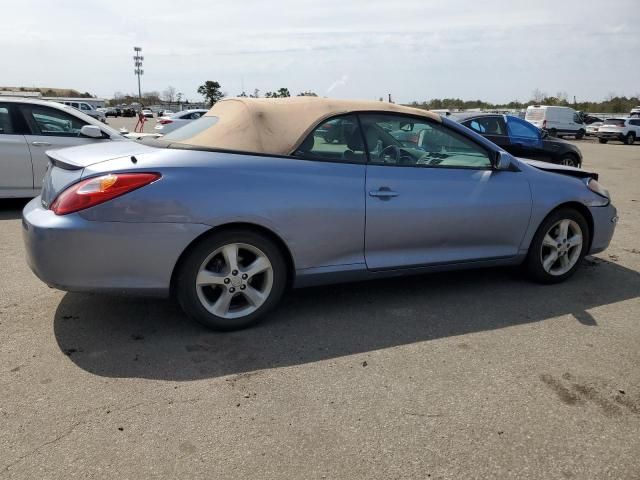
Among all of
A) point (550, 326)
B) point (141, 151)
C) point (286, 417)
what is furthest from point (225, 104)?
point (550, 326)

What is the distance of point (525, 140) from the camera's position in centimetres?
1105

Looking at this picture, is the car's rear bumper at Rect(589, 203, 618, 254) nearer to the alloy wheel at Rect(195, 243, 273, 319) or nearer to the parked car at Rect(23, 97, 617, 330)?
the parked car at Rect(23, 97, 617, 330)

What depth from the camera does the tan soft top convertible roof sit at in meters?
3.72

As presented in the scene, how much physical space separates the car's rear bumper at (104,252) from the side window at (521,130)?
9.03 metres

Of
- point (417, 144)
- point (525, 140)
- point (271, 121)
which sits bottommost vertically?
point (525, 140)

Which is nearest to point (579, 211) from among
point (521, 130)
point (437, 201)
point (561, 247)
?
point (561, 247)

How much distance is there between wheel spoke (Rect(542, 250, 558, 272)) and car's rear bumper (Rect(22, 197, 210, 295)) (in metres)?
2.94

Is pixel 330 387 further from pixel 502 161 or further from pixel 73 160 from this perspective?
pixel 502 161

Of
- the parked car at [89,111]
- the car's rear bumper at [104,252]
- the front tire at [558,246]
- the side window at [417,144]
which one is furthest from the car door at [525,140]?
the parked car at [89,111]

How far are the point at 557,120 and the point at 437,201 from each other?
112 feet

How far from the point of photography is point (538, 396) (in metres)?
2.94

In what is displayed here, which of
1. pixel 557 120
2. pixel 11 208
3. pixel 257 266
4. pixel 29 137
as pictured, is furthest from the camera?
pixel 557 120

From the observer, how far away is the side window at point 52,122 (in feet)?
24.3

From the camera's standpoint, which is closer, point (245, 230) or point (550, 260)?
point (245, 230)
